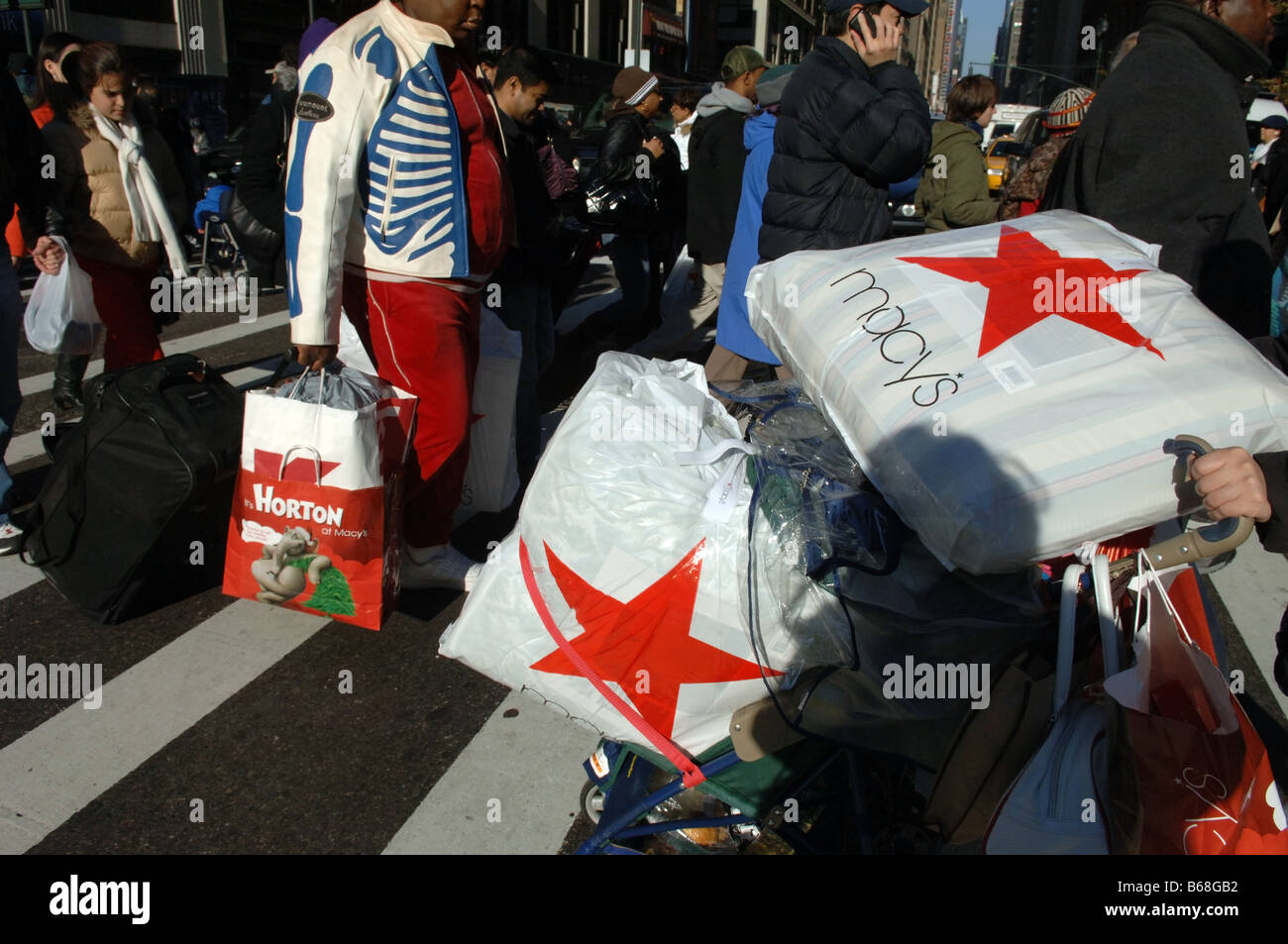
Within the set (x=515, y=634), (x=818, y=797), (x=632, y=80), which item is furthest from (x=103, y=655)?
(x=632, y=80)

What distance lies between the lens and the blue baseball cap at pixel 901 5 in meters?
3.12

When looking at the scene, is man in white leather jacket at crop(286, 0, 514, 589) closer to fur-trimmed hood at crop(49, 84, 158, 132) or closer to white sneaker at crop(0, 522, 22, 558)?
white sneaker at crop(0, 522, 22, 558)

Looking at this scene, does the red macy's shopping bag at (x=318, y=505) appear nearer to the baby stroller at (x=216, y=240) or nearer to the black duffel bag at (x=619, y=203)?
the black duffel bag at (x=619, y=203)

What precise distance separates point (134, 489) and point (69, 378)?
8.06ft

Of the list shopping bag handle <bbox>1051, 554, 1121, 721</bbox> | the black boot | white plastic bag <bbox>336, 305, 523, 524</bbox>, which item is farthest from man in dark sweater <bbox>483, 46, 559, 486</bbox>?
shopping bag handle <bbox>1051, 554, 1121, 721</bbox>

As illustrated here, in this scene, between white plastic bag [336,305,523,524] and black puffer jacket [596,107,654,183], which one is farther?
black puffer jacket [596,107,654,183]

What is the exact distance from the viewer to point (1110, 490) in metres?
1.52

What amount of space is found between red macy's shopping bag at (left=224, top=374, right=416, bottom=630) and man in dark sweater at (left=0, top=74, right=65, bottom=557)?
1.37 m

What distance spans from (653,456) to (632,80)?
5.30 m

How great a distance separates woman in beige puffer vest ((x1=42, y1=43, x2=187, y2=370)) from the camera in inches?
169

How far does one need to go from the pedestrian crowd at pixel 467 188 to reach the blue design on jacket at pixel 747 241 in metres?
0.01
